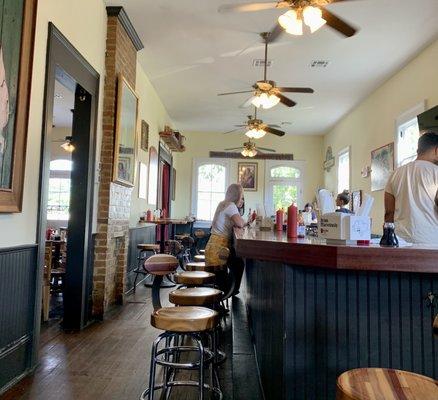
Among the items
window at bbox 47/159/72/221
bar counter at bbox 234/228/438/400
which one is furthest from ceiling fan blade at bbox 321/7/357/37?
window at bbox 47/159/72/221

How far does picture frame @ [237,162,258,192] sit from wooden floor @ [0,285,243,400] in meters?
7.42

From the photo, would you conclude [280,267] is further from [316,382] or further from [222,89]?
[222,89]

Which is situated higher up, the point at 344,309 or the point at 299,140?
the point at 299,140

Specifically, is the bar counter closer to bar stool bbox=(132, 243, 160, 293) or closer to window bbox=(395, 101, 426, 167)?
bar stool bbox=(132, 243, 160, 293)

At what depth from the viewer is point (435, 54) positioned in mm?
5164

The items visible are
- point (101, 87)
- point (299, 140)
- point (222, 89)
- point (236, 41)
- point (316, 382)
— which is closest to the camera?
point (316, 382)

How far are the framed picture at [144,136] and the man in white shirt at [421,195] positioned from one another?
15.5ft

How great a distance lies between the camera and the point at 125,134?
488cm

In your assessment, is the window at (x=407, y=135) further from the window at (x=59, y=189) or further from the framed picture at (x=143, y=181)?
the window at (x=59, y=189)

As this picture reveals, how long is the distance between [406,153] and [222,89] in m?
3.47

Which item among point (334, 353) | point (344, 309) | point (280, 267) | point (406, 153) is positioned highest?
point (406, 153)

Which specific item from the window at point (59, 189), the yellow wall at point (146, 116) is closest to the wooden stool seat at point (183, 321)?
the yellow wall at point (146, 116)

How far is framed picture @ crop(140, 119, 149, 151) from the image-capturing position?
6562 millimetres

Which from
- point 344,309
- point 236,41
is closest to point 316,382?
point 344,309
